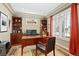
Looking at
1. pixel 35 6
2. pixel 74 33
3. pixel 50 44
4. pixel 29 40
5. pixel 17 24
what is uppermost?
pixel 35 6

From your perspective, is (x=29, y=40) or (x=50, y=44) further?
(x=29, y=40)

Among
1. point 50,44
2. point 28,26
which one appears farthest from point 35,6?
point 50,44

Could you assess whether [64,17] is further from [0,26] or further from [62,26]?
[0,26]

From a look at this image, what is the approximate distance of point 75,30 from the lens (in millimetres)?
3316

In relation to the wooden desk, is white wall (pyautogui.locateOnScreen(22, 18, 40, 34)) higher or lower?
higher

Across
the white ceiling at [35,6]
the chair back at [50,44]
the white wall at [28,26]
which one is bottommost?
the chair back at [50,44]

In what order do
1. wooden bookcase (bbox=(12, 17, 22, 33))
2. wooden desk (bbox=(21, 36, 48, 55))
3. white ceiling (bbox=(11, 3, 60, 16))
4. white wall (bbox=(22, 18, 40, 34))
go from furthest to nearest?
wooden bookcase (bbox=(12, 17, 22, 33)) < white wall (bbox=(22, 18, 40, 34)) < white ceiling (bbox=(11, 3, 60, 16)) < wooden desk (bbox=(21, 36, 48, 55))

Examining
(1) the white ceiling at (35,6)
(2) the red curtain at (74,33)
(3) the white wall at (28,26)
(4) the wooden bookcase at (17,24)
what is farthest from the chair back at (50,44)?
(4) the wooden bookcase at (17,24)

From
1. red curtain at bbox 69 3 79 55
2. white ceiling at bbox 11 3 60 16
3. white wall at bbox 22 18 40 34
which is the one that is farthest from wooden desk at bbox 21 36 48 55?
white wall at bbox 22 18 40 34

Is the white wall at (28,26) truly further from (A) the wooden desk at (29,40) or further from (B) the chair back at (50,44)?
(B) the chair back at (50,44)

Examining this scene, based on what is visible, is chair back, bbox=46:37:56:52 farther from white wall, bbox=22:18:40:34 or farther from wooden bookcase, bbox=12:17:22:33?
wooden bookcase, bbox=12:17:22:33

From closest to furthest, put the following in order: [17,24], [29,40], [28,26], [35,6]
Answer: [29,40]
[35,6]
[28,26]
[17,24]

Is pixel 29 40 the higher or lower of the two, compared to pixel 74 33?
lower

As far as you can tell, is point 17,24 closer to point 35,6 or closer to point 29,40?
point 35,6
